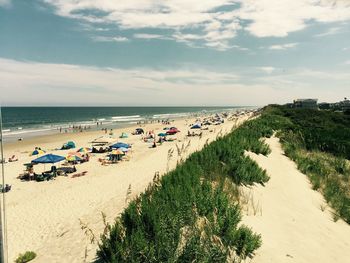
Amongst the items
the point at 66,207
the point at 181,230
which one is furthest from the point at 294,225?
the point at 66,207

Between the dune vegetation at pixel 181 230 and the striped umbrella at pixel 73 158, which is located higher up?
the dune vegetation at pixel 181 230

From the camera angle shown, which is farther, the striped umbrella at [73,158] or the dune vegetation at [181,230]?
the striped umbrella at [73,158]

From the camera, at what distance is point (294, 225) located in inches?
284

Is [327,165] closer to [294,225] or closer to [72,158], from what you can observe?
[294,225]

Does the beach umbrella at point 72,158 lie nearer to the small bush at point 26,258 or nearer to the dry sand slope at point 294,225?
the small bush at point 26,258

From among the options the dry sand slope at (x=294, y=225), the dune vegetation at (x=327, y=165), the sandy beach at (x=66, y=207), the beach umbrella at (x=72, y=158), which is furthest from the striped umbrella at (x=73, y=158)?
the dry sand slope at (x=294, y=225)

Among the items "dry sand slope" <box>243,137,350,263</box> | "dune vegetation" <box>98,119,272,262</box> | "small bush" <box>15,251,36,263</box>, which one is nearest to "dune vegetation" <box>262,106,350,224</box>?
"dry sand slope" <box>243,137,350,263</box>

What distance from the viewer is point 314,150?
19234 millimetres

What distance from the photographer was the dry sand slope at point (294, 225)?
18.7 ft

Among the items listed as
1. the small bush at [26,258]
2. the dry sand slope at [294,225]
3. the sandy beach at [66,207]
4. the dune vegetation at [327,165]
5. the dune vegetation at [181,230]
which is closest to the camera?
the dune vegetation at [181,230]

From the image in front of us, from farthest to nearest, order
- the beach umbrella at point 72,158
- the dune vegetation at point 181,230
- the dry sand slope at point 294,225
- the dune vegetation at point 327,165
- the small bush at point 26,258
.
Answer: the beach umbrella at point 72,158
the dune vegetation at point 327,165
the small bush at point 26,258
the dry sand slope at point 294,225
the dune vegetation at point 181,230

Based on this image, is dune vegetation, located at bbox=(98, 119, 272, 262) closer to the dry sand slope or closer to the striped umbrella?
the dry sand slope

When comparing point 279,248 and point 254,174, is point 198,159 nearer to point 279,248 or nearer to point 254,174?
point 254,174

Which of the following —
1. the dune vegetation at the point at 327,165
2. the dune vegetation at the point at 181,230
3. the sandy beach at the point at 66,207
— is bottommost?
the sandy beach at the point at 66,207
